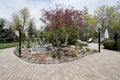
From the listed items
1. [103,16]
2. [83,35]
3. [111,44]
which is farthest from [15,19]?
[111,44]

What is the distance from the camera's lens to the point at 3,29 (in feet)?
146

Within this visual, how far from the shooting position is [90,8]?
5009 centimetres

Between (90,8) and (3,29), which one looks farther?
(90,8)

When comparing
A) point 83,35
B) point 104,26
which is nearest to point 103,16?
point 104,26

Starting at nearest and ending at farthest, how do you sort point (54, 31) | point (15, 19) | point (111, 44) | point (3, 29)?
point (54, 31)
point (111, 44)
point (3, 29)
point (15, 19)

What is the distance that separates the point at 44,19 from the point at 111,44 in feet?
30.7

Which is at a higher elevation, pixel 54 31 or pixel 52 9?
pixel 52 9

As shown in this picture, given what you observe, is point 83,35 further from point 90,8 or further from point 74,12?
point 74,12

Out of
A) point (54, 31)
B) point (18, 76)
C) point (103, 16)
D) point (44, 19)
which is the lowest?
point (18, 76)

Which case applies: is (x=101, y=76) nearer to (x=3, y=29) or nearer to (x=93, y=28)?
(x=3, y=29)

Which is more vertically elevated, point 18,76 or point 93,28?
point 93,28

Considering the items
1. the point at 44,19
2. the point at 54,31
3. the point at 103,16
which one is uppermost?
the point at 103,16

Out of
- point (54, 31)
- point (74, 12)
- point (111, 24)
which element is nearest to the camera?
point (54, 31)

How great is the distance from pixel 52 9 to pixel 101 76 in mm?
9798
